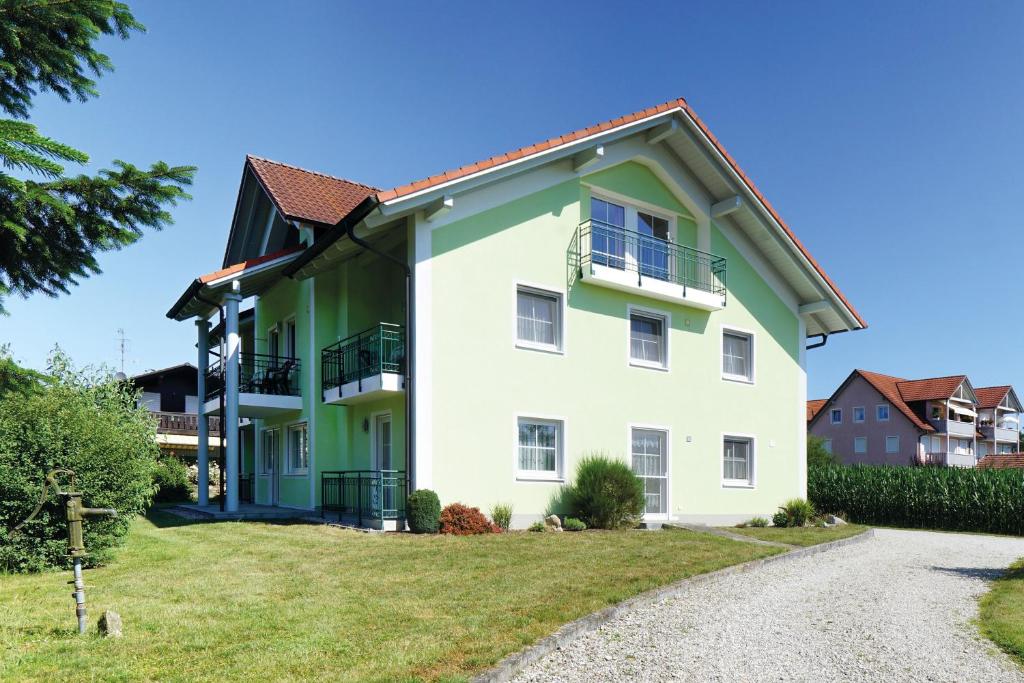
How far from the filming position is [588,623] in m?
7.38

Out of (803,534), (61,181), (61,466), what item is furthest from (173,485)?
(61,181)

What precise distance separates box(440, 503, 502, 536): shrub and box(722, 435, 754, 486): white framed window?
8.08 m

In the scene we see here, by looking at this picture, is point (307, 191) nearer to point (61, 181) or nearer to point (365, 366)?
point (365, 366)

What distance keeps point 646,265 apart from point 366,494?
880 cm

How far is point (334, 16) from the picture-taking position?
13414mm

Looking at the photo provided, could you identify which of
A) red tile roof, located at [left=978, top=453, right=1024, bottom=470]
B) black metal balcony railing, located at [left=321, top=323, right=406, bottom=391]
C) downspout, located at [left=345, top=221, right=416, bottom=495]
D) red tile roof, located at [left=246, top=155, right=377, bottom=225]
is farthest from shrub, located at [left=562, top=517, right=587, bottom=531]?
red tile roof, located at [left=978, top=453, right=1024, bottom=470]

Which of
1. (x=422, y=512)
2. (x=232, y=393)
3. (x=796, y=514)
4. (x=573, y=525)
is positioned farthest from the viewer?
(x=796, y=514)

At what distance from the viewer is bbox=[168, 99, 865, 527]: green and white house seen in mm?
15297

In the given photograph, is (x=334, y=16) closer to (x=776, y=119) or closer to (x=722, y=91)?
(x=722, y=91)

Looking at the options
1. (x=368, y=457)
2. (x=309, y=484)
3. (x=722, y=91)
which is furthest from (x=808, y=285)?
(x=309, y=484)

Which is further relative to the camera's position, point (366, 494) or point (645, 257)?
point (645, 257)

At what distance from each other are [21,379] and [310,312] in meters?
13.7

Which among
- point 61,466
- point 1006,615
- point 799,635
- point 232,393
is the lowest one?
point 1006,615

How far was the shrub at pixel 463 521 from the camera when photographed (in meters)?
14.2
